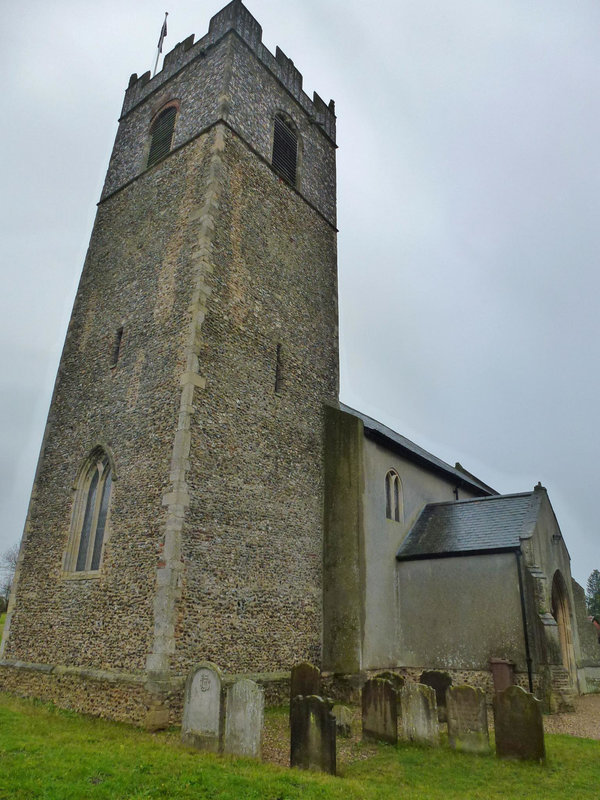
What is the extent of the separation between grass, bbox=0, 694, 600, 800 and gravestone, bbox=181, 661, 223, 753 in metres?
0.27

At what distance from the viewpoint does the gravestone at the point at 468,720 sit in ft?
29.0

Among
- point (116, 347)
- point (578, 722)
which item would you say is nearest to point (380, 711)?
point (578, 722)

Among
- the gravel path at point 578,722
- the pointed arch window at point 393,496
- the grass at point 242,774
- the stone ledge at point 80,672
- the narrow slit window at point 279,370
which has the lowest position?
the grass at point 242,774

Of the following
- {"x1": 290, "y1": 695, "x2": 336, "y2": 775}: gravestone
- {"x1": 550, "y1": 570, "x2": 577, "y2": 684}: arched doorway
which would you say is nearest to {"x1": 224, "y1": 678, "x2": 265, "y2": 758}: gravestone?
{"x1": 290, "y1": 695, "x2": 336, "y2": 775}: gravestone

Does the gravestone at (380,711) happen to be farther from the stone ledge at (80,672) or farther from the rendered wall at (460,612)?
the rendered wall at (460,612)

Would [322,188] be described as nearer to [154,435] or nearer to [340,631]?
[154,435]

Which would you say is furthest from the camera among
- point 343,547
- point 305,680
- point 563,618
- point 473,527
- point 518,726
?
point 563,618

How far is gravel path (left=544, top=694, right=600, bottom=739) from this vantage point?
11161 millimetres

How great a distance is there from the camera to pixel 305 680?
11000 mm

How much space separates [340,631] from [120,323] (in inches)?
397

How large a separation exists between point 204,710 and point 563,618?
43.5 ft

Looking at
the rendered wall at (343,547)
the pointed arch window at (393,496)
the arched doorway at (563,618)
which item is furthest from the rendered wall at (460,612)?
the arched doorway at (563,618)

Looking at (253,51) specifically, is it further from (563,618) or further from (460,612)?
(563,618)

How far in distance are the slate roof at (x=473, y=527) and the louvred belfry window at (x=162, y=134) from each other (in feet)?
47.3
